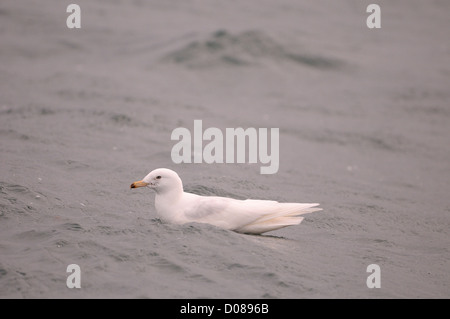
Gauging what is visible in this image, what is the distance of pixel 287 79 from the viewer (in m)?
20.2

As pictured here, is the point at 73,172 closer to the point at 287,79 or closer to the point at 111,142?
the point at 111,142

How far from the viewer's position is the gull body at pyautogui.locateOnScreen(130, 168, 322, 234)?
30.8 feet

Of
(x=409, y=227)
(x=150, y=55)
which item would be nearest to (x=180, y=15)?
(x=150, y=55)

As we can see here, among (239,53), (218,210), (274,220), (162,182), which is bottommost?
(274,220)

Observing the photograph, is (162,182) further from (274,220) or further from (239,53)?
(239,53)

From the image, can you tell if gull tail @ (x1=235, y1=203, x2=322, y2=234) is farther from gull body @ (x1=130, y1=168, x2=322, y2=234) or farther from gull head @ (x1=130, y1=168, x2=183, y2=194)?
gull head @ (x1=130, y1=168, x2=183, y2=194)

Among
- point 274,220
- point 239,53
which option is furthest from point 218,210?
point 239,53

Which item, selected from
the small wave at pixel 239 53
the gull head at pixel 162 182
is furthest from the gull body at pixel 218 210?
the small wave at pixel 239 53

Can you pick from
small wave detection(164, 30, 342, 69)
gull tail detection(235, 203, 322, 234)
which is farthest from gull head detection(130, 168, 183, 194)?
small wave detection(164, 30, 342, 69)

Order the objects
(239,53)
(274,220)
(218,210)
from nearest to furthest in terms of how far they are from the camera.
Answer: (218,210), (274,220), (239,53)

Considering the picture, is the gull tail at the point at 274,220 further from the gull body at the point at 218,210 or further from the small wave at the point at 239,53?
the small wave at the point at 239,53

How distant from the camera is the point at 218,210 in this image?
30.9 feet

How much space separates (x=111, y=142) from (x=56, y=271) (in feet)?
21.1
